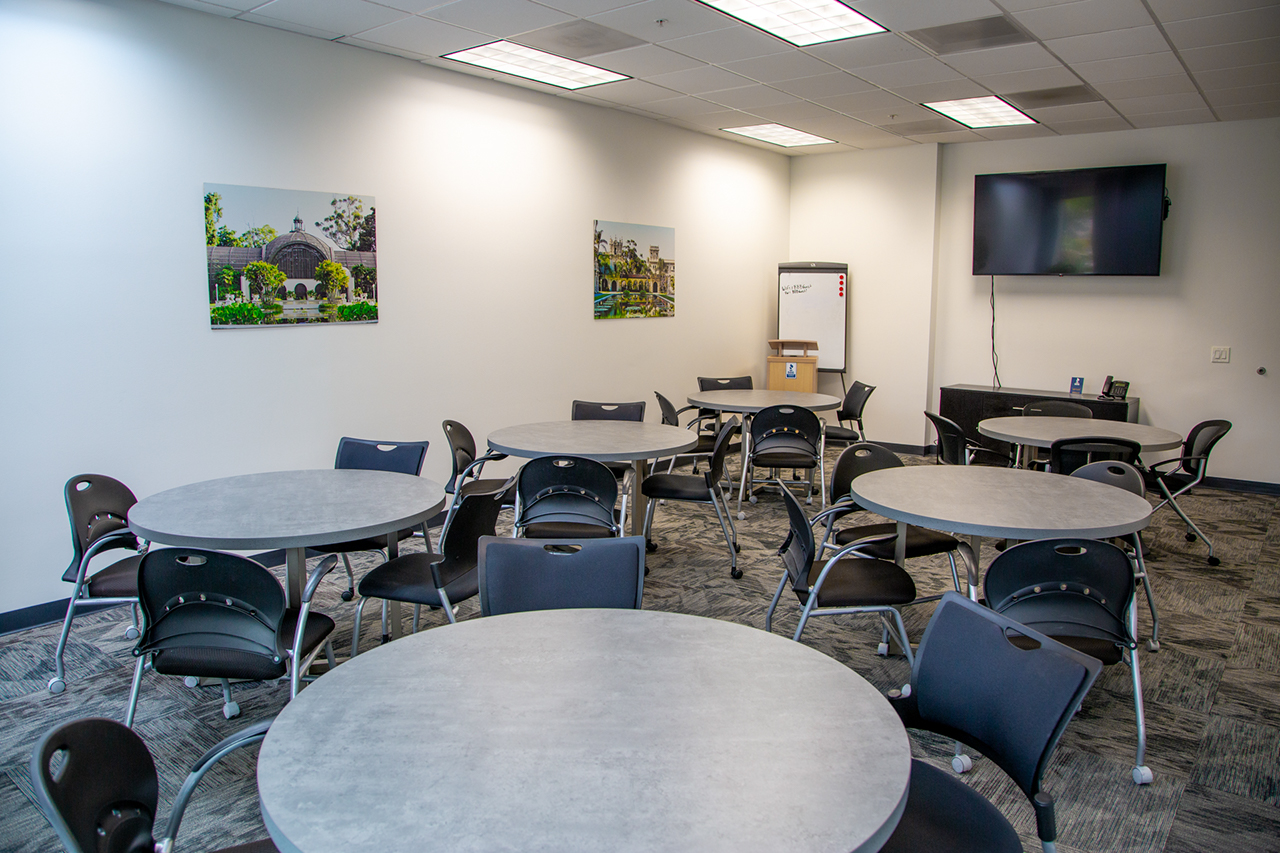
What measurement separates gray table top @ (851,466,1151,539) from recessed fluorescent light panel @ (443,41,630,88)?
359 cm

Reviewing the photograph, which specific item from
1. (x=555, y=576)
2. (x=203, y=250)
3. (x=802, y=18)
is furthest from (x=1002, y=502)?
(x=203, y=250)

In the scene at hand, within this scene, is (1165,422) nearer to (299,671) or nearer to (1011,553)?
(1011,553)

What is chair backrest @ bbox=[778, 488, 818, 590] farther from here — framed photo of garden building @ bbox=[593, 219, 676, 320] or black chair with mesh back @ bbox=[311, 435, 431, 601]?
framed photo of garden building @ bbox=[593, 219, 676, 320]

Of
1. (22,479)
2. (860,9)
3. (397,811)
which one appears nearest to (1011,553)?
(397,811)

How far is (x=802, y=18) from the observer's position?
4758mm

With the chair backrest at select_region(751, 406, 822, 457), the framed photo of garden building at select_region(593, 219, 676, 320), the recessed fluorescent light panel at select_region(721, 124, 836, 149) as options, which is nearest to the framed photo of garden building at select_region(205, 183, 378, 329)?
the framed photo of garden building at select_region(593, 219, 676, 320)

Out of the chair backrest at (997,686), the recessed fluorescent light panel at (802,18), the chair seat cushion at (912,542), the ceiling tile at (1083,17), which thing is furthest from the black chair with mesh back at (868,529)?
the ceiling tile at (1083,17)

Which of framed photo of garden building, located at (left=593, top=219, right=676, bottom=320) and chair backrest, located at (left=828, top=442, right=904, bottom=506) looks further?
framed photo of garden building, located at (left=593, top=219, right=676, bottom=320)

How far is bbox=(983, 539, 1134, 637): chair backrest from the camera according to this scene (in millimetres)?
2535

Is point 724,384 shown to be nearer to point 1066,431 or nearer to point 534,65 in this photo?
point 1066,431

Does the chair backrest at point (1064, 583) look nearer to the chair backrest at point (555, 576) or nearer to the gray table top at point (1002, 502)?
the gray table top at point (1002, 502)

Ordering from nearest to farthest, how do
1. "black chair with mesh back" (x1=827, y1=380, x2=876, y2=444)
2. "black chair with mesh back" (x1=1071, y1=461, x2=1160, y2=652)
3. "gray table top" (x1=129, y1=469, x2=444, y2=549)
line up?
"gray table top" (x1=129, y1=469, x2=444, y2=549) < "black chair with mesh back" (x1=1071, y1=461, x2=1160, y2=652) < "black chair with mesh back" (x1=827, y1=380, x2=876, y2=444)

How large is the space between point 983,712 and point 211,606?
218 centimetres

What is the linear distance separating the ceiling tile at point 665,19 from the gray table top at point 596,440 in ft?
7.55
